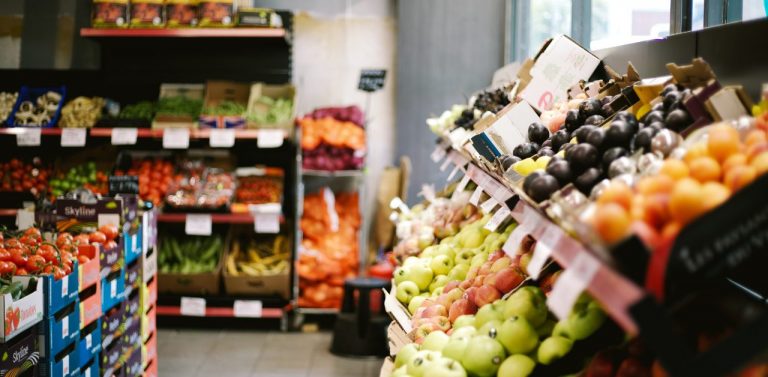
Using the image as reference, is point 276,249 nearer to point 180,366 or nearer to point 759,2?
point 180,366

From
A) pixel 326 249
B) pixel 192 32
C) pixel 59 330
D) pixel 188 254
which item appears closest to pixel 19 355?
pixel 59 330

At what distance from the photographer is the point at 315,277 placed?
6113 mm

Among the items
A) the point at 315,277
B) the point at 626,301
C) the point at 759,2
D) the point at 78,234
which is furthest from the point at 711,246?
the point at 315,277

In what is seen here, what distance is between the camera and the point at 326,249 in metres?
6.23

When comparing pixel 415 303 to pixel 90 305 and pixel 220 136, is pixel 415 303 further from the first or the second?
pixel 220 136

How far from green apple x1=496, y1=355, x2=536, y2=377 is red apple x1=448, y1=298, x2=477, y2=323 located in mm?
653

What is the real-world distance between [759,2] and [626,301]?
2494mm

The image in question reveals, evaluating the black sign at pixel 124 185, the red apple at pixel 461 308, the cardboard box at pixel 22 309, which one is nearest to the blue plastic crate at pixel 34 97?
the black sign at pixel 124 185

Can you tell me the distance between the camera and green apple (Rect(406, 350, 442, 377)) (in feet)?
6.82

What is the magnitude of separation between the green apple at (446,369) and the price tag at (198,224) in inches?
160

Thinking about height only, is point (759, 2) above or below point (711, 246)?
above

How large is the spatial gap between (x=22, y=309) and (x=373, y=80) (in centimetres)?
379

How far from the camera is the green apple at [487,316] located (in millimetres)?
2256

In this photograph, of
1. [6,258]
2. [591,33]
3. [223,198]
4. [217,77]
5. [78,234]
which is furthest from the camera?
[217,77]
